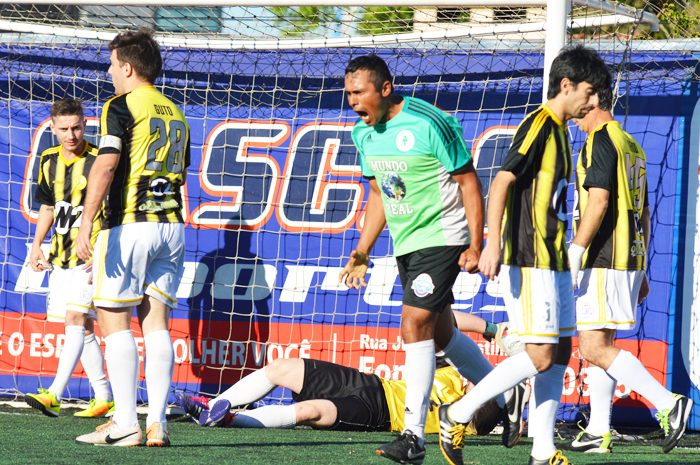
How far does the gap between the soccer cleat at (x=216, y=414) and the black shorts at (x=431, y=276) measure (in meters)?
1.35

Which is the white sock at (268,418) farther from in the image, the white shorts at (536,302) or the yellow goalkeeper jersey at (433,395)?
the white shorts at (536,302)

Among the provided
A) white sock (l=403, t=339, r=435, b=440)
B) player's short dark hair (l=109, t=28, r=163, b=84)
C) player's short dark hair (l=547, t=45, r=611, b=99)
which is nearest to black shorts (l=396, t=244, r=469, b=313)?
white sock (l=403, t=339, r=435, b=440)

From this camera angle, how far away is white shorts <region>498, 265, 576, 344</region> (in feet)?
8.80

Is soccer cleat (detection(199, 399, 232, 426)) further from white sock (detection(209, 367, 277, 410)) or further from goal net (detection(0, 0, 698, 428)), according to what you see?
goal net (detection(0, 0, 698, 428))

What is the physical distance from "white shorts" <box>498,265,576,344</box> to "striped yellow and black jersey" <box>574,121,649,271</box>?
98cm

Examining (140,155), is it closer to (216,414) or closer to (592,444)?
(216,414)

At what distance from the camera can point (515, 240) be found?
276cm

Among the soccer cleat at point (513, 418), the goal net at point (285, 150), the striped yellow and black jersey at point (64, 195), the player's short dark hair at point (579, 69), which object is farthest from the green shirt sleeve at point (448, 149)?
the striped yellow and black jersey at point (64, 195)

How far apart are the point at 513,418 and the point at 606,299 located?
84cm

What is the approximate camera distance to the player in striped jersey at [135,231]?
3041 millimetres

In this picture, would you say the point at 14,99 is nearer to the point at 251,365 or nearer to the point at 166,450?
the point at 251,365

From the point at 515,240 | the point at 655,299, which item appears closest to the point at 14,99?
the point at 515,240

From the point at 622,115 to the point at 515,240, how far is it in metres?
2.67

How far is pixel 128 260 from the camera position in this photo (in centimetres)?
307
